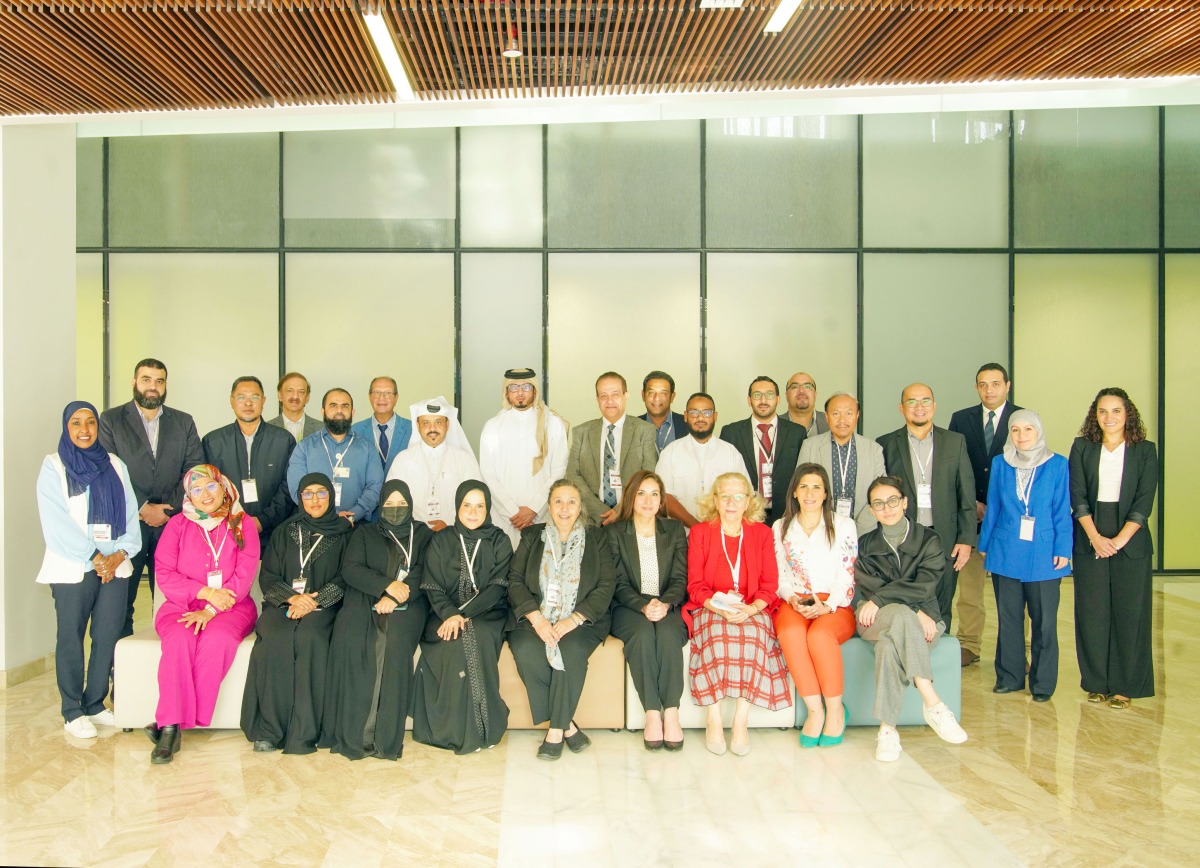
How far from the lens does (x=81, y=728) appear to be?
15.5 feet

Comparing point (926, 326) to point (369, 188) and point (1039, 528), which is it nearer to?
point (1039, 528)

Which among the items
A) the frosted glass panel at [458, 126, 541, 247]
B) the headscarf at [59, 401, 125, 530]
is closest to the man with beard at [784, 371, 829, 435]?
the frosted glass panel at [458, 126, 541, 247]

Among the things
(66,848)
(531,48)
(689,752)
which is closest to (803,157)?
(531,48)

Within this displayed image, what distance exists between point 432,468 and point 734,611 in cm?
203

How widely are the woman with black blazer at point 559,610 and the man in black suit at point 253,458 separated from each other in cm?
171

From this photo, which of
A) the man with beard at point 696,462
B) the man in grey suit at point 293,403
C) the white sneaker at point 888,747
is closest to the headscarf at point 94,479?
the man in grey suit at point 293,403

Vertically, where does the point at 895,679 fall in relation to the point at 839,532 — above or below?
below

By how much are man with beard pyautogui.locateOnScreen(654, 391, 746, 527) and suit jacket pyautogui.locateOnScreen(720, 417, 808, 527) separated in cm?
22

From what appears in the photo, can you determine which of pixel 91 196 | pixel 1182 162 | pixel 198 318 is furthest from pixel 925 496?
pixel 91 196

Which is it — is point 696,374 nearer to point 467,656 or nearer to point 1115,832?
point 467,656

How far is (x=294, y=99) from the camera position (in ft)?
16.8

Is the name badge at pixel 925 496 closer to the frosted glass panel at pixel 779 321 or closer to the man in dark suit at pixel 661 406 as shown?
the man in dark suit at pixel 661 406

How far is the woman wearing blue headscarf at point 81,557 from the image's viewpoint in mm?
4844

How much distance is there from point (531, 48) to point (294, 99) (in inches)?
54.5
